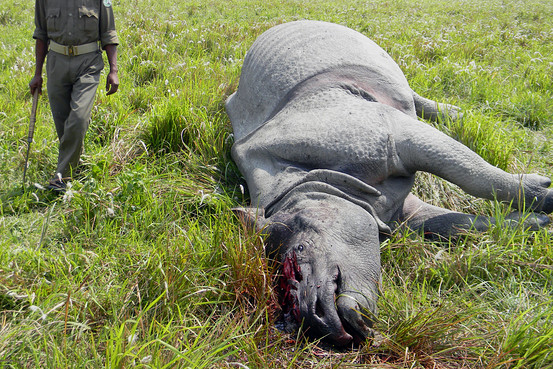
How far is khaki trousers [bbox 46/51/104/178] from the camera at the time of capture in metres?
3.81

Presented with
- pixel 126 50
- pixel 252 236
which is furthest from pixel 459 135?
pixel 126 50

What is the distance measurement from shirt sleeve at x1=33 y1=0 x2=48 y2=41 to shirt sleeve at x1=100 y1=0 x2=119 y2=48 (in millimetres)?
461

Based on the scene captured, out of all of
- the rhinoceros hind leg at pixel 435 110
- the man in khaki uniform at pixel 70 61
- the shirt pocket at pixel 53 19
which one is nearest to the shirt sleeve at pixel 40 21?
the man in khaki uniform at pixel 70 61

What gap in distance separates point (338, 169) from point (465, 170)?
0.84 metres

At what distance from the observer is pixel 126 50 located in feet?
23.1

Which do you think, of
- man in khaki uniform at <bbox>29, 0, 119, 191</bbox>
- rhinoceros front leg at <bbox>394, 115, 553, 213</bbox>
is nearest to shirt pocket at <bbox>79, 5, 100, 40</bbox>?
man in khaki uniform at <bbox>29, 0, 119, 191</bbox>

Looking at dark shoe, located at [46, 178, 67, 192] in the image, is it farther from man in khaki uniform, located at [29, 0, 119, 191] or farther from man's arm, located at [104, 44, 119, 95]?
man's arm, located at [104, 44, 119, 95]

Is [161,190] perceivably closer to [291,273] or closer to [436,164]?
[291,273]

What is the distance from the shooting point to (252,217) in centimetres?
283

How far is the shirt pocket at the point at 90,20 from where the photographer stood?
12.6 ft

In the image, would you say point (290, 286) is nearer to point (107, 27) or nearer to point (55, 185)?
point (55, 185)

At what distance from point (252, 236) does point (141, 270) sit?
0.64 m

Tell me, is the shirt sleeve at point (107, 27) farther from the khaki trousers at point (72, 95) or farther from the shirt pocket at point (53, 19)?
the shirt pocket at point (53, 19)

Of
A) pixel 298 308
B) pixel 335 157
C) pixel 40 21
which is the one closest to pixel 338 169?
pixel 335 157
